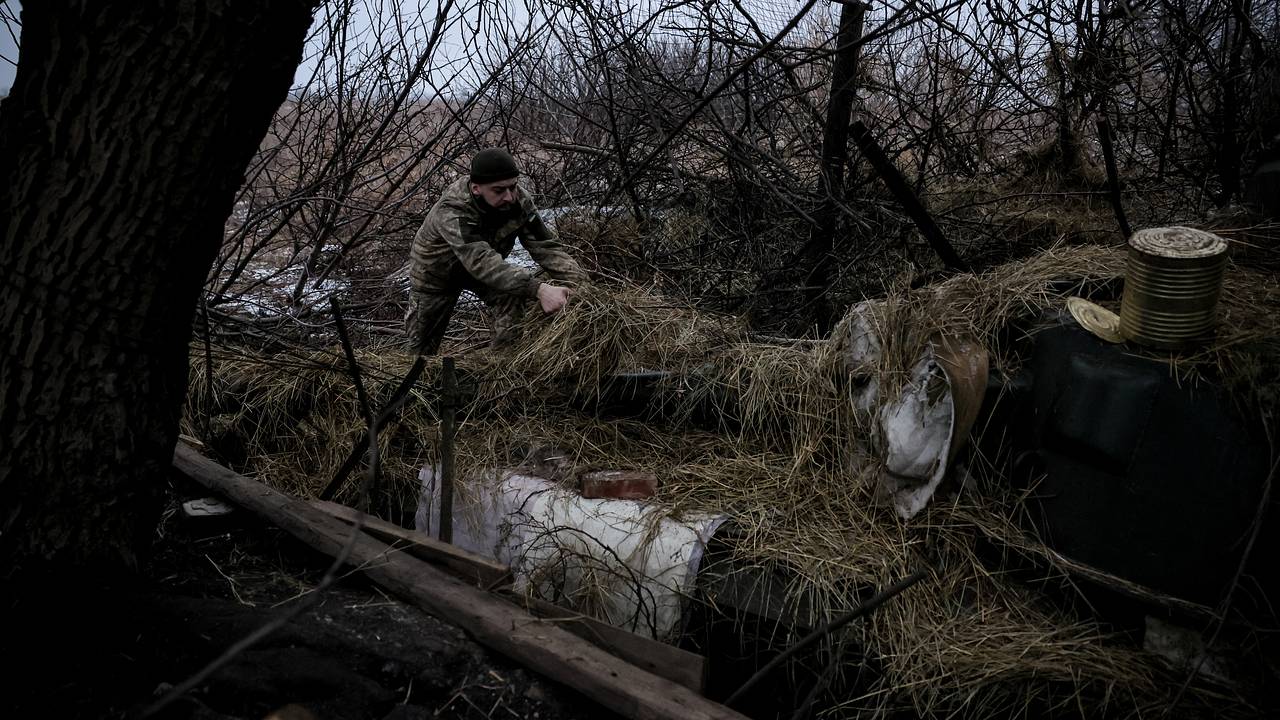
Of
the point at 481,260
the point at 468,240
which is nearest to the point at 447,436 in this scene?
the point at 481,260

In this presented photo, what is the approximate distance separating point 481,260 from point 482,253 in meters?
0.05

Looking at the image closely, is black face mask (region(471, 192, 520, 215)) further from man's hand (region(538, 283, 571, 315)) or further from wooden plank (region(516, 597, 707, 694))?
wooden plank (region(516, 597, 707, 694))

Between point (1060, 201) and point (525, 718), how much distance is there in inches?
197

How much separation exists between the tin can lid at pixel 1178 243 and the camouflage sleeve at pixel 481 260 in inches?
101

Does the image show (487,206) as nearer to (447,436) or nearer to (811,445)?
(447,436)

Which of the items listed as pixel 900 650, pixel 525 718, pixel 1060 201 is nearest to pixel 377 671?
pixel 525 718

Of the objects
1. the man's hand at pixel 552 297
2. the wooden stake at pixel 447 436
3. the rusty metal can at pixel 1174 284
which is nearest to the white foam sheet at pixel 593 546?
the wooden stake at pixel 447 436

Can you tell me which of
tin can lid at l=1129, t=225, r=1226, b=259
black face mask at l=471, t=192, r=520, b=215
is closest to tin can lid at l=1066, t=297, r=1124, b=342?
tin can lid at l=1129, t=225, r=1226, b=259

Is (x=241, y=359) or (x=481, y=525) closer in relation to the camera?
(x=481, y=525)

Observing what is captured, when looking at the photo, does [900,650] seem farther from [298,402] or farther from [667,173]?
[667,173]

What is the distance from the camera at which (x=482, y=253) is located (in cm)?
443

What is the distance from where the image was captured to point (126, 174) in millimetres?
1805

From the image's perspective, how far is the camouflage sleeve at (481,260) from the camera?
13.6ft

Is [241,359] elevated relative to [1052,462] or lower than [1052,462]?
lower
